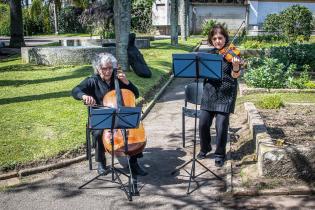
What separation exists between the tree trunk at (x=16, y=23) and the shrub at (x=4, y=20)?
22020 millimetres

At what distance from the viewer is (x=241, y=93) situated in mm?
10422

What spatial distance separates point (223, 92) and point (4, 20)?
4321cm

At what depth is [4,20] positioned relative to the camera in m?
45.0

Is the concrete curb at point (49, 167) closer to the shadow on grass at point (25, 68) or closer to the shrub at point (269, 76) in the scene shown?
the shrub at point (269, 76)

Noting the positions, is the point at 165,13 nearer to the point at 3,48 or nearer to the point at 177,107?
the point at 3,48

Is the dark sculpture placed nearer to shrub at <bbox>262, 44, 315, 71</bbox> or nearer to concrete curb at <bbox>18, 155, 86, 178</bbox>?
shrub at <bbox>262, 44, 315, 71</bbox>

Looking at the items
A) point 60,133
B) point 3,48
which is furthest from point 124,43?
point 3,48

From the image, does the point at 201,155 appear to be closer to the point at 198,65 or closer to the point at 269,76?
the point at 198,65

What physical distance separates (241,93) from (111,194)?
19.4 ft

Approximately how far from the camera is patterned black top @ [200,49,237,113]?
605 cm

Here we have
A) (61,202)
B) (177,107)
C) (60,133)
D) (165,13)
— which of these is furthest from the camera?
(165,13)

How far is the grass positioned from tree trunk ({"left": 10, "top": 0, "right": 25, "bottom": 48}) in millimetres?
8556

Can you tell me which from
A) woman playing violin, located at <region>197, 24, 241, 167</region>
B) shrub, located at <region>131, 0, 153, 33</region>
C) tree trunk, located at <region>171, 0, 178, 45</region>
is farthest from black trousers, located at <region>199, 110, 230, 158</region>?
shrub, located at <region>131, 0, 153, 33</region>

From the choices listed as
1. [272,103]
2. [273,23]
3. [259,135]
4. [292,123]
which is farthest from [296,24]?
[259,135]
